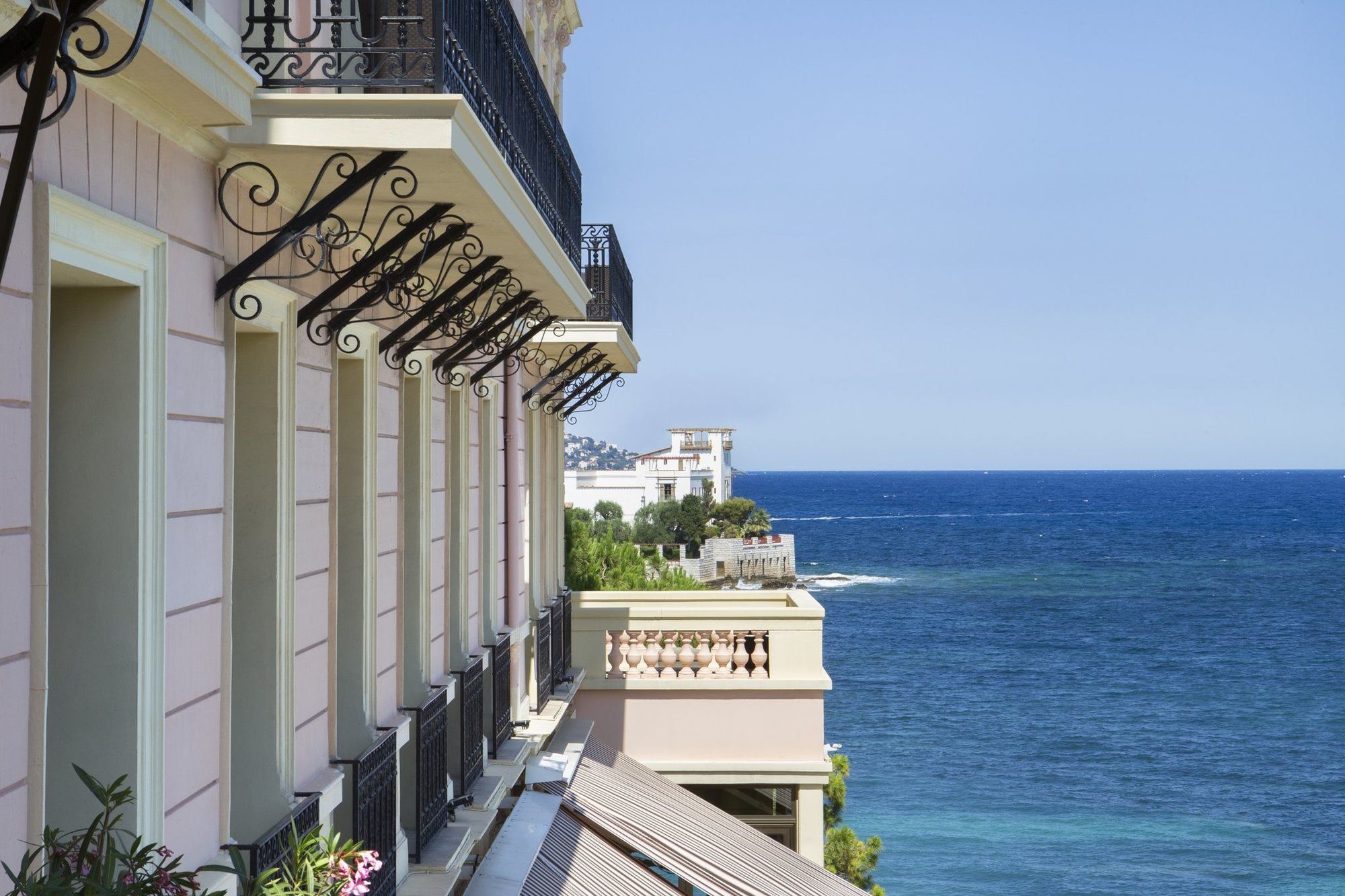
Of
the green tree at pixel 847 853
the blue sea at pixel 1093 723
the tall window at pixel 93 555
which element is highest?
the tall window at pixel 93 555

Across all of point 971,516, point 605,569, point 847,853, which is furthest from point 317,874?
point 971,516

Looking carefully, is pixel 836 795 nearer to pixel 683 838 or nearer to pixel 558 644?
pixel 558 644

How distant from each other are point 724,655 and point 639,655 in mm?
932

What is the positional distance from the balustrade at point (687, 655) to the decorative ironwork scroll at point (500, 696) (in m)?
3.80

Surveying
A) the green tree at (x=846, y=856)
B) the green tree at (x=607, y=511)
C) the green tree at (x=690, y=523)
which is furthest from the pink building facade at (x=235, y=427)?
the green tree at (x=607, y=511)

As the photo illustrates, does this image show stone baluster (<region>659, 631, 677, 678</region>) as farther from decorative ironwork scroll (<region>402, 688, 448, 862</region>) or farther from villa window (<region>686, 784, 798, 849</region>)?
decorative ironwork scroll (<region>402, 688, 448, 862</region>)

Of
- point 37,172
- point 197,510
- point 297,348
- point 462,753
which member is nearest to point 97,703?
point 197,510

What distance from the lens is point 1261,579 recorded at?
91.1 m

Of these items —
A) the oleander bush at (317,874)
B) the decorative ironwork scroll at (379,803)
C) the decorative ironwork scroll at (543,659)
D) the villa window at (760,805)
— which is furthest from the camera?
the villa window at (760,805)

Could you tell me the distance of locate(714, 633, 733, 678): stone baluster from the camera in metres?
13.7

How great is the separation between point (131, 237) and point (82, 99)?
1.41ft

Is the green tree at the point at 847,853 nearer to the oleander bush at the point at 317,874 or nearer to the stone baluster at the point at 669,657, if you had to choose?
the stone baluster at the point at 669,657

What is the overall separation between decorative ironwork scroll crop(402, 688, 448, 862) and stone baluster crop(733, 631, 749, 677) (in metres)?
6.28

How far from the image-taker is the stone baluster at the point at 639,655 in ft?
46.1
